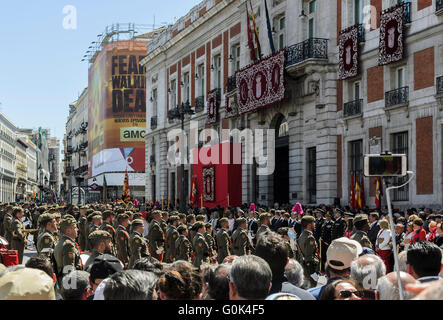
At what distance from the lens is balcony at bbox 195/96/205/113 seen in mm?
44044

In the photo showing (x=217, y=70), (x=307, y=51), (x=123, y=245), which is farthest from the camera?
(x=217, y=70)

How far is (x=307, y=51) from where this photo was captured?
1131 inches

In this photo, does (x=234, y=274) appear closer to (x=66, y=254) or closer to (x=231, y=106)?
(x=66, y=254)

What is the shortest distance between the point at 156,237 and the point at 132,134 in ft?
187

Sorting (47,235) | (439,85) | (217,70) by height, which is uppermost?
(217,70)

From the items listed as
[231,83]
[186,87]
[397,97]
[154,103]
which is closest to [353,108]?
[397,97]

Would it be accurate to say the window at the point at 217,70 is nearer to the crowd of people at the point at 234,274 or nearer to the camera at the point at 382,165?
the crowd of people at the point at 234,274

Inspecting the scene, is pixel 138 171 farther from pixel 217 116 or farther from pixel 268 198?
pixel 268 198

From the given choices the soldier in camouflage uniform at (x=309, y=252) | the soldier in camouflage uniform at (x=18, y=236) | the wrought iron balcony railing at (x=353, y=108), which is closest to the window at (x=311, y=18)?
the wrought iron balcony railing at (x=353, y=108)

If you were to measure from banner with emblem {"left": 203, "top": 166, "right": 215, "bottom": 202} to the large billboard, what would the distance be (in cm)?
3247

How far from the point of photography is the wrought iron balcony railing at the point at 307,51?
92.4 ft

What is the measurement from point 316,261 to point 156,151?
43.7 meters
